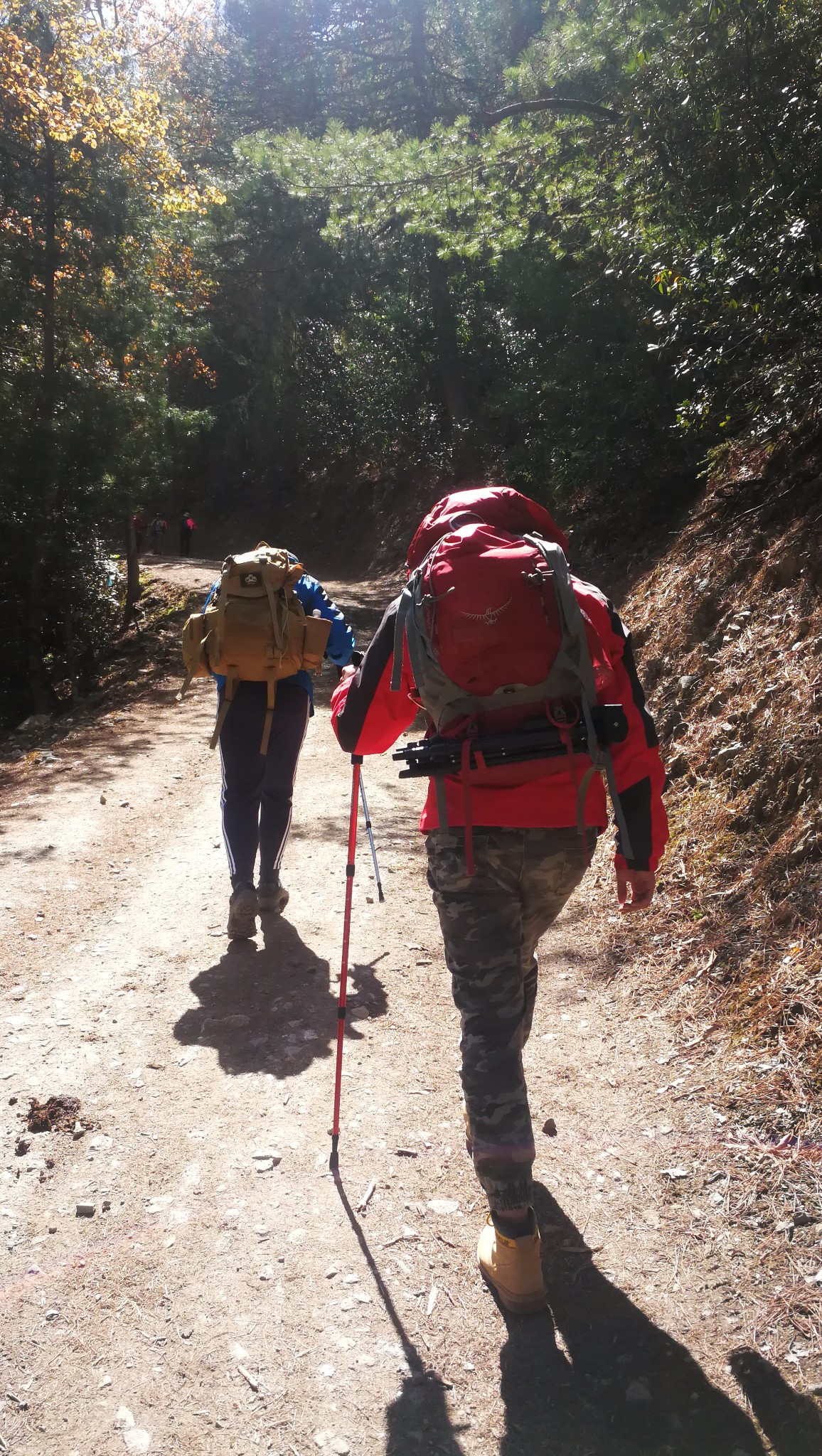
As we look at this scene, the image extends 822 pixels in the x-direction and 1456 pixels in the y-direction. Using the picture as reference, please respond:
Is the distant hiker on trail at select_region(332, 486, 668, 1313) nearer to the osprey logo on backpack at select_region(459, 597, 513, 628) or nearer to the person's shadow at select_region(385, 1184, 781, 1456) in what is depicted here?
the osprey logo on backpack at select_region(459, 597, 513, 628)

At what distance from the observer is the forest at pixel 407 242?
21.5ft

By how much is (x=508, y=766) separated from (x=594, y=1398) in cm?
150

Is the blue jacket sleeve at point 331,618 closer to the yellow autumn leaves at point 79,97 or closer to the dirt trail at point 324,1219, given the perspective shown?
the dirt trail at point 324,1219

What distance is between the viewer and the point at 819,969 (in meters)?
3.51

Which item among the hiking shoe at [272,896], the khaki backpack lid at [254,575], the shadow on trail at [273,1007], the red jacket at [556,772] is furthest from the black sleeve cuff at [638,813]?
the hiking shoe at [272,896]

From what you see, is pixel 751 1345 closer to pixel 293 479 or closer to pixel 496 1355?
pixel 496 1355

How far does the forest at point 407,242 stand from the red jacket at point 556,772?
14.2ft

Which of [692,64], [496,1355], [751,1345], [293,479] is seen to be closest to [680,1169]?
[751,1345]

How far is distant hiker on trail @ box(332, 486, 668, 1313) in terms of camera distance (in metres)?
2.43

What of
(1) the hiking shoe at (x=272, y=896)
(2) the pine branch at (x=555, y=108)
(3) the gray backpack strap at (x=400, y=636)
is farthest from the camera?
(2) the pine branch at (x=555, y=108)

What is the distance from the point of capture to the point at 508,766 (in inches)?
97.5

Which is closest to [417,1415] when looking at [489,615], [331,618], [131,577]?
[489,615]

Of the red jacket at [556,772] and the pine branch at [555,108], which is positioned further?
the pine branch at [555,108]

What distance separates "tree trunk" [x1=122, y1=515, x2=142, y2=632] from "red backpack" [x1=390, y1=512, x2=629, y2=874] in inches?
649
